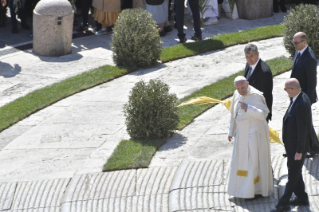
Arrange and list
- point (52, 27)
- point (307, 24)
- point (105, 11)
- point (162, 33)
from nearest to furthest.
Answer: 1. point (307, 24)
2. point (52, 27)
3. point (162, 33)
4. point (105, 11)

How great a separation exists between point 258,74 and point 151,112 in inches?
89.0

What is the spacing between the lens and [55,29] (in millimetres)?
14508

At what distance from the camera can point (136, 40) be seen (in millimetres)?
13203

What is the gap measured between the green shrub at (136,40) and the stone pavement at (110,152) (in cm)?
38

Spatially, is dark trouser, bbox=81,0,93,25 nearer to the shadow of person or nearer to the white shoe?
the shadow of person

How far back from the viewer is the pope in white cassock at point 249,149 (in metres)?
7.45

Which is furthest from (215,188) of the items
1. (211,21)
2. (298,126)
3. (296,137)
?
(211,21)

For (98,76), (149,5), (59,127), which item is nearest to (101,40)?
(149,5)

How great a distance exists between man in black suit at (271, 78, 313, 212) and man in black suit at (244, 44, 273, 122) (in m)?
0.88

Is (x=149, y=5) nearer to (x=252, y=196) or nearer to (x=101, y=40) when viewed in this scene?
(x=101, y=40)

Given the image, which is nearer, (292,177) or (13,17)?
(292,177)

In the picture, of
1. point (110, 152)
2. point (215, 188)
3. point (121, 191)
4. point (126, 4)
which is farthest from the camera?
point (126, 4)

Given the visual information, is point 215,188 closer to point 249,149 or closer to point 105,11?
point 249,149

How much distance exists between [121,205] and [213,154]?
1829 millimetres
